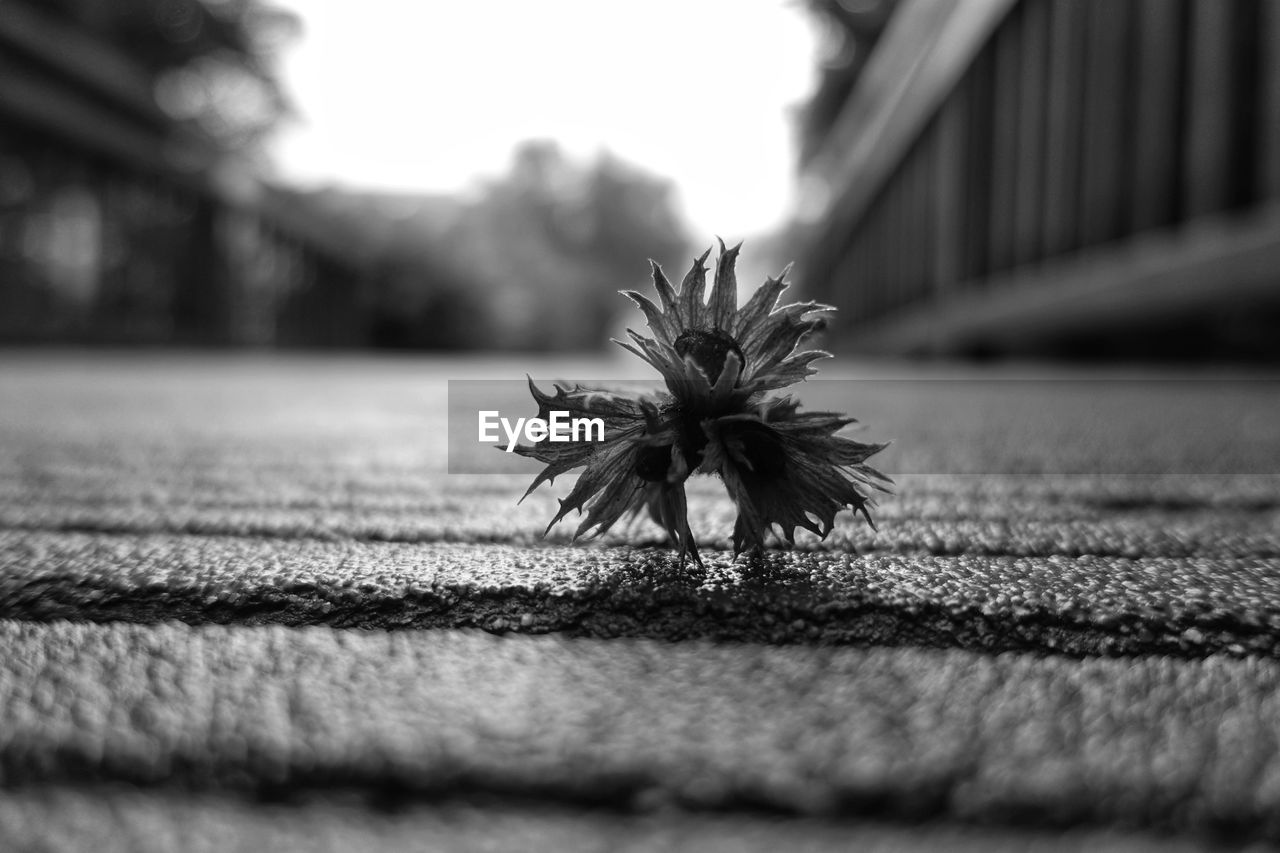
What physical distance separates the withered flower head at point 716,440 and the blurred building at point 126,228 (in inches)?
232

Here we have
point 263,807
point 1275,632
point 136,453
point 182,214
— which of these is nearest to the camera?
point 263,807

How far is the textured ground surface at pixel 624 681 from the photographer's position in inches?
11.9

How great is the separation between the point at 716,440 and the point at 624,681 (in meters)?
0.17

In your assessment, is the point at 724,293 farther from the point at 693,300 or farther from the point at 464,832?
the point at 464,832

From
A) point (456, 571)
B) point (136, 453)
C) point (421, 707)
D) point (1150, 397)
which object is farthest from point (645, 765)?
point (1150, 397)

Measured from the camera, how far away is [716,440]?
1.73 ft

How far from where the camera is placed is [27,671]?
402mm

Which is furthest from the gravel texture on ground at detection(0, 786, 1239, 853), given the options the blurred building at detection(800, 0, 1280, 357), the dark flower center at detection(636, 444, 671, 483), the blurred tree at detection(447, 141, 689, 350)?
the blurred tree at detection(447, 141, 689, 350)

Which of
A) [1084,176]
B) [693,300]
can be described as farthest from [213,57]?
[693,300]

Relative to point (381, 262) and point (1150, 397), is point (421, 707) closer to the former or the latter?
point (1150, 397)

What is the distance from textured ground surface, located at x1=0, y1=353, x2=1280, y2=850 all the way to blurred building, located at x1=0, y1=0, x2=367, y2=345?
5.74 m

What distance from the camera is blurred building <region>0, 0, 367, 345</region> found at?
5508mm

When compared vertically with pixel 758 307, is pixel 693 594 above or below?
below

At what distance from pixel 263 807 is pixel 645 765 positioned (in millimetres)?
122
